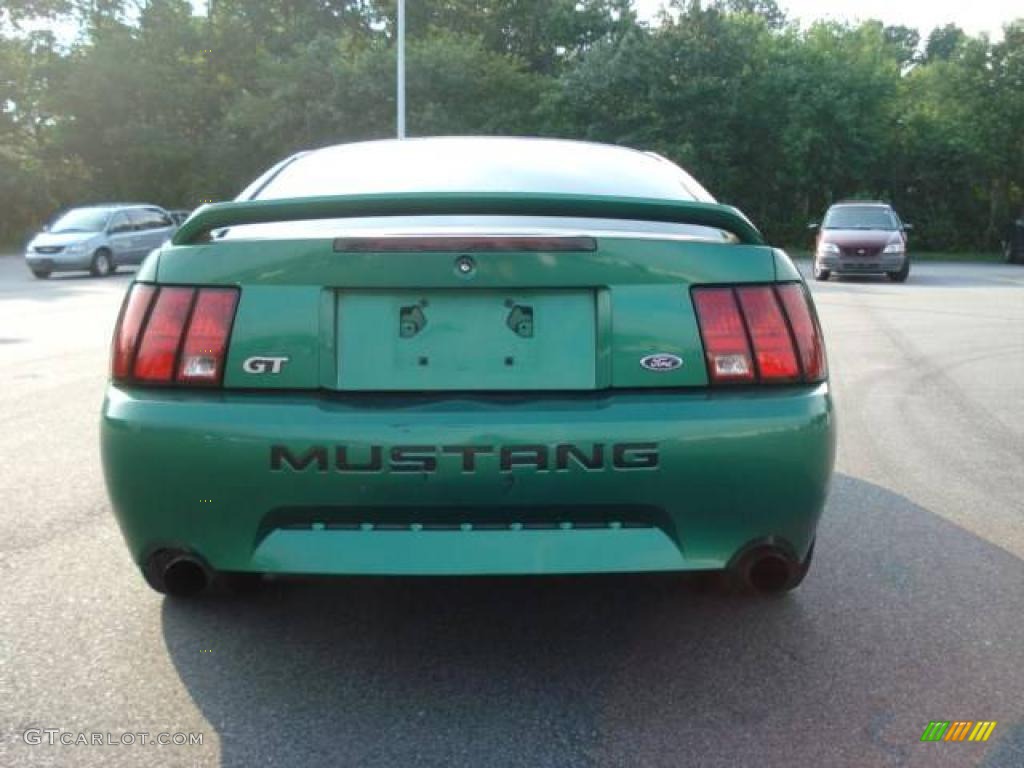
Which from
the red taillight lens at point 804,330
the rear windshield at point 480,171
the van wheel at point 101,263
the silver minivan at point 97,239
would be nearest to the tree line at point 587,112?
the silver minivan at point 97,239

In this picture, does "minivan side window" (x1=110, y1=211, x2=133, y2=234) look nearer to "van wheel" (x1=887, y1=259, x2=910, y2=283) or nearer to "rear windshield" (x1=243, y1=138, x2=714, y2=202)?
"van wheel" (x1=887, y1=259, x2=910, y2=283)

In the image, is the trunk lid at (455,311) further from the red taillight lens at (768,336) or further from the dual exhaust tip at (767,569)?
the dual exhaust tip at (767,569)

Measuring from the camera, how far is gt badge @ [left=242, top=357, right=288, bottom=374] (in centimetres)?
279

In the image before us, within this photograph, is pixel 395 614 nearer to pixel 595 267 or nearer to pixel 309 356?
pixel 309 356

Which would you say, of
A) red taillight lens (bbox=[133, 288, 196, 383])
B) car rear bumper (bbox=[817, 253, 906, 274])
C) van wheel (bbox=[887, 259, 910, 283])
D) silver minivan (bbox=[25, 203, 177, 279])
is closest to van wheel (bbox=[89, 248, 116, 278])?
silver minivan (bbox=[25, 203, 177, 279])

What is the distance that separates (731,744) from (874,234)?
19.6 meters

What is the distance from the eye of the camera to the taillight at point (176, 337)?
283 centimetres

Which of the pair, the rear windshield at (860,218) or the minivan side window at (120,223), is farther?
the minivan side window at (120,223)

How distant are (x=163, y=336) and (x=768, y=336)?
5.36 feet

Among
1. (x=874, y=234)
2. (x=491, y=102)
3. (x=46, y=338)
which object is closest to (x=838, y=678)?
(x=46, y=338)

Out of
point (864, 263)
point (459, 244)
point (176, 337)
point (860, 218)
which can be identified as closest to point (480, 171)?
point (459, 244)

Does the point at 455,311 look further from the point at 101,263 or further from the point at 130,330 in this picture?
the point at 101,263

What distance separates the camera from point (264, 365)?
9.18 feet

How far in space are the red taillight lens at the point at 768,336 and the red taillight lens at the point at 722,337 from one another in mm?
32
